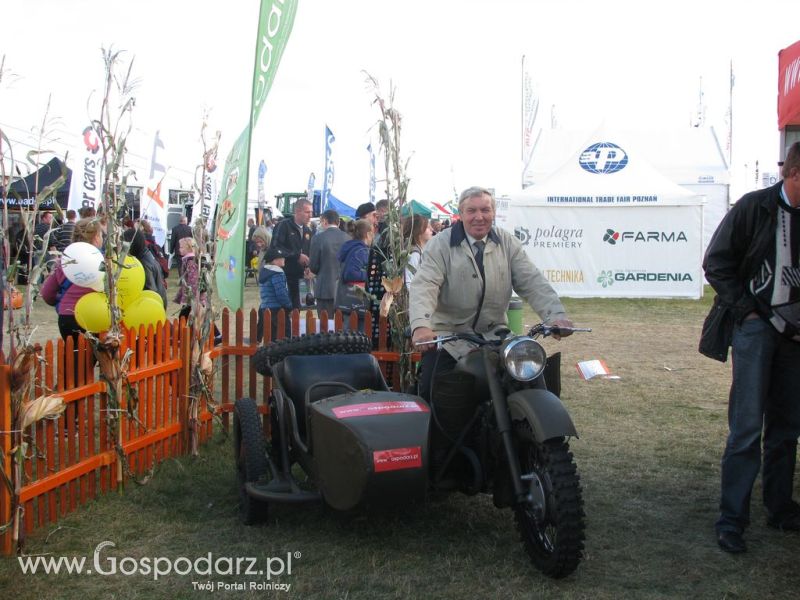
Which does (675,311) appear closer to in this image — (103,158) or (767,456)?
(767,456)

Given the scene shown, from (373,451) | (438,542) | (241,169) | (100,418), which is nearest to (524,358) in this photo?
(373,451)

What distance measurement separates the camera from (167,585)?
3.44 m

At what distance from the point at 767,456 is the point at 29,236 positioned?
381cm

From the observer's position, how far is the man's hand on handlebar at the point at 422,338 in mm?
3609

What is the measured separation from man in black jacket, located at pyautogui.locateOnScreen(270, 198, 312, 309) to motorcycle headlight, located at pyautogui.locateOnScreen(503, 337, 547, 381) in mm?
6776

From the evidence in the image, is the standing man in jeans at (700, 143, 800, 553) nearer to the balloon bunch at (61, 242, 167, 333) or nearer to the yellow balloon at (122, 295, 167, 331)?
the balloon bunch at (61, 242, 167, 333)

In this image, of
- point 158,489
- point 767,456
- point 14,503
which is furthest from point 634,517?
point 14,503

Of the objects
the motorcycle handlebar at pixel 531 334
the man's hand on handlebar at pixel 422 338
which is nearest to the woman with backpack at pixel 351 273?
the man's hand on handlebar at pixel 422 338

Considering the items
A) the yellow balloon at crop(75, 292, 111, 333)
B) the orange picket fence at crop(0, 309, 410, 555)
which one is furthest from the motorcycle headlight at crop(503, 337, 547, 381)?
the yellow balloon at crop(75, 292, 111, 333)

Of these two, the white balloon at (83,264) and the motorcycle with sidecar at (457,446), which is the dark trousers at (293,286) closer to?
the white balloon at (83,264)

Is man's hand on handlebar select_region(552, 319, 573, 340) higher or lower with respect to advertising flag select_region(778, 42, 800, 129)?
lower

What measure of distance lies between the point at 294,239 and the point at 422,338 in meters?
7.20

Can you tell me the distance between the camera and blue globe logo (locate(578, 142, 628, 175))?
654 inches

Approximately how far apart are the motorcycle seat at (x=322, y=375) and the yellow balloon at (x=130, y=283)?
1785mm
